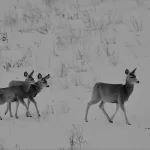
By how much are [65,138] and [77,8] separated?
9.51m

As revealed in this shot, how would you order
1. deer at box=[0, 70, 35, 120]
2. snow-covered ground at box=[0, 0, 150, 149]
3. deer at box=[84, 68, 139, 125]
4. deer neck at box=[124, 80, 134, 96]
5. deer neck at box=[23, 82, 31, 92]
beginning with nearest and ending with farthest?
1. snow-covered ground at box=[0, 0, 150, 149]
2. deer at box=[84, 68, 139, 125]
3. deer neck at box=[124, 80, 134, 96]
4. deer at box=[0, 70, 35, 120]
5. deer neck at box=[23, 82, 31, 92]

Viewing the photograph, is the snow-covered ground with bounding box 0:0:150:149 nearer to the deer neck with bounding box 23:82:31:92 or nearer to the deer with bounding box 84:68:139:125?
the deer with bounding box 84:68:139:125

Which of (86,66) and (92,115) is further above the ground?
(86,66)

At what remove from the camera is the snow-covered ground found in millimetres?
8992

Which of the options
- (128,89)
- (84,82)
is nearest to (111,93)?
(128,89)

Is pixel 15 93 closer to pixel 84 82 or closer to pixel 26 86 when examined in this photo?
pixel 26 86

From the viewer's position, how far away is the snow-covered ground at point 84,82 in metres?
8.99

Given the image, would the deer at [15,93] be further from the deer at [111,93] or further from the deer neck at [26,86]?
the deer at [111,93]

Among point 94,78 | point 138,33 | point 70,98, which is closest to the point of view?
point 70,98

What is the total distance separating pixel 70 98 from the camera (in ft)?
37.7

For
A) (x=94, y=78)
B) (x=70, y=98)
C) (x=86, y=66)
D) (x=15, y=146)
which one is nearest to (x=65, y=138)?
(x=15, y=146)

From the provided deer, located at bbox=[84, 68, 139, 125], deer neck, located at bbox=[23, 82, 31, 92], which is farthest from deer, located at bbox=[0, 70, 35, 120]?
deer, located at bbox=[84, 68, 139, 125]

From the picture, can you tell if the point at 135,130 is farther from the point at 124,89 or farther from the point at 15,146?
the point at 15,146

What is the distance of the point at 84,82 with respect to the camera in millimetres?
12469
